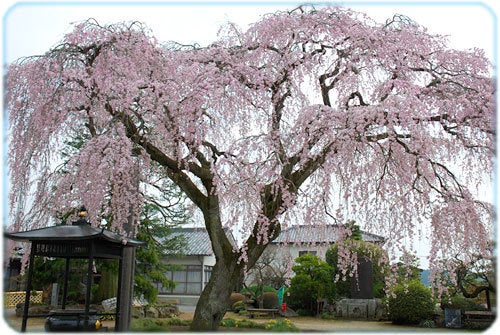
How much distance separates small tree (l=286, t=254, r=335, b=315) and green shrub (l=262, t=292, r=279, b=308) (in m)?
0.57

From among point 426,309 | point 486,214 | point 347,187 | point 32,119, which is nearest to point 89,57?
point 32,119

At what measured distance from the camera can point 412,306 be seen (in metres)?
11.7

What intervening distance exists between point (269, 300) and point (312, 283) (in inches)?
66.5

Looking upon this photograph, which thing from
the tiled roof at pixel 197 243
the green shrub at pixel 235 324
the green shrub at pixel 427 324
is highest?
the tiled roof at pixel 197 243

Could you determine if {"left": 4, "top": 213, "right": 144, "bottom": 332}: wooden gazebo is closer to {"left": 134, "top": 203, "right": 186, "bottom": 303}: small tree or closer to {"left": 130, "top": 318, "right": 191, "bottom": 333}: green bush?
{"left": 130, "top": 318, "right": 191, "bottom": 333}: green bush

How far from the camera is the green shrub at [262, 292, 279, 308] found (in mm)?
14828

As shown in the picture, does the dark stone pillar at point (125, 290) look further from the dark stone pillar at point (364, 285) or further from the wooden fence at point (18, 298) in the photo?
the dark stone pillar at point (364, 285)

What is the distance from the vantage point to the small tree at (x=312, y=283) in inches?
558

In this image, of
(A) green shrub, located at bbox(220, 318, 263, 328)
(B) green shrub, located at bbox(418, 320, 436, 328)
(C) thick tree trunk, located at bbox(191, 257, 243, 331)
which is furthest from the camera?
(B) green shrub, located at bbox(418, 320, 436, 328)

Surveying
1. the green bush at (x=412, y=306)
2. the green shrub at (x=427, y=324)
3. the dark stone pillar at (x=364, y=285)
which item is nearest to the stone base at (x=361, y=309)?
the dark stone pillar at (x=364, y=285)

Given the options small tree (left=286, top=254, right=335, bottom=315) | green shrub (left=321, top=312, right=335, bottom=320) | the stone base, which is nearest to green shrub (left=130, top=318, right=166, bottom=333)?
green shrub (left=321, top=312, right=335, bottom=320)

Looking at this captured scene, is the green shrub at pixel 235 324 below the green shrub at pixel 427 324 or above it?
above

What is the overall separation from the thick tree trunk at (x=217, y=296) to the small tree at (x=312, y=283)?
8017mm

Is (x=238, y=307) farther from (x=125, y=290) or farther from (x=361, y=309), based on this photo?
(x=125, y=290)
